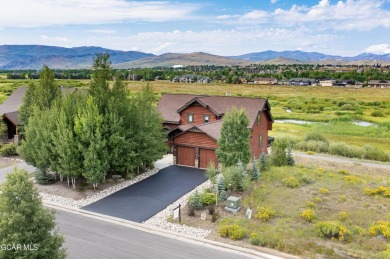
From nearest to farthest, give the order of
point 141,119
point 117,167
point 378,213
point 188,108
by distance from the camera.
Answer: point 378,213 < point 117,167 < point 141,119 < point 188,108

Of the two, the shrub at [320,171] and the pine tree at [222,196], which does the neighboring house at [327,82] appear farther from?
the pine tree at [222,196]

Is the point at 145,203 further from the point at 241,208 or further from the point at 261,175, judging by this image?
the point at 261,175

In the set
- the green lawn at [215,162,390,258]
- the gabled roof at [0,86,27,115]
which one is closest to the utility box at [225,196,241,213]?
the green lawn at [215,162,390,258]

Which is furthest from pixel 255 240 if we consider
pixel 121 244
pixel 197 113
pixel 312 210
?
pixel 197 113

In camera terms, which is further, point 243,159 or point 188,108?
point 188,108

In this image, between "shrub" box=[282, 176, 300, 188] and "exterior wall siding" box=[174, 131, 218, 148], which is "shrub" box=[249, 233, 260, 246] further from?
"exterior wall siding" box=[174, 131, 218, 148]

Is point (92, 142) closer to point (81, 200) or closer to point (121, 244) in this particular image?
point (81, 200)

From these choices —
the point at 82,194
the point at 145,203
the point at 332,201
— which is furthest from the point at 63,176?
the point at 332,201

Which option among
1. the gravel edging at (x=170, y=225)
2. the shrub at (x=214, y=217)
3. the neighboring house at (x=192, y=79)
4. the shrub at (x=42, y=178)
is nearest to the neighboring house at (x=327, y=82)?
the neighboring house at (x=192, y=79)
